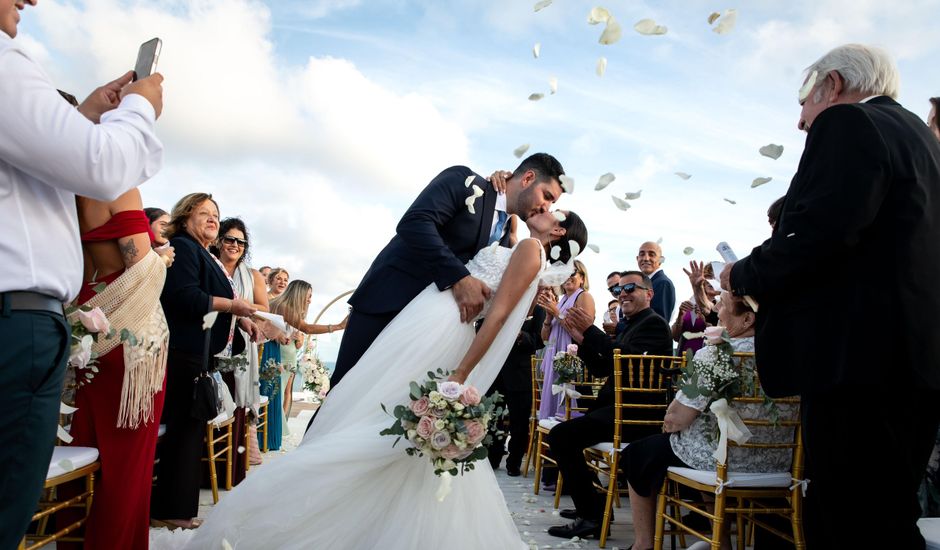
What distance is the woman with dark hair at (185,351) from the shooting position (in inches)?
155

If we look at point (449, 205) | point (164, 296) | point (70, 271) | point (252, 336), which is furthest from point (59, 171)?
point (252, 336)

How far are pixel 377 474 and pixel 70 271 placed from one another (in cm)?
175

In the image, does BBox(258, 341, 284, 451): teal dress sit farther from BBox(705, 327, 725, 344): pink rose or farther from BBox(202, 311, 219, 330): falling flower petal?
BBox(705, 327, 725, 344): pink rose

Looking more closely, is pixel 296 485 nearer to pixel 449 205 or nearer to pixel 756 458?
pixel 449 205

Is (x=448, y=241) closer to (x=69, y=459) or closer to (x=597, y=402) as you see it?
(x=69, y=459)

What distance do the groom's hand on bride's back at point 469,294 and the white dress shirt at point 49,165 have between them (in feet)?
5.35

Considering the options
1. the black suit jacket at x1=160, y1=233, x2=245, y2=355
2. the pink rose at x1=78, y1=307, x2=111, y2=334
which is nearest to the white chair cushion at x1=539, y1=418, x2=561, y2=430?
the black suit jacket at x1=160, y1=233, x2=245, y2=355

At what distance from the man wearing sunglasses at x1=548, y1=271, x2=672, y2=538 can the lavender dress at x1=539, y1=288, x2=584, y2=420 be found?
24.0 inches

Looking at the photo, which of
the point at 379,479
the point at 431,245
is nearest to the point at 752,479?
the point at 379,479

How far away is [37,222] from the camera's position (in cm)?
136

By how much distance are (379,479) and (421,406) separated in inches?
19.9

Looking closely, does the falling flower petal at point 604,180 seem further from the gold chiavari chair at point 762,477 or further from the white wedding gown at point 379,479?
the gold chiavari chair at point 762,477

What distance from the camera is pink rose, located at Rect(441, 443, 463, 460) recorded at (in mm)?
2578

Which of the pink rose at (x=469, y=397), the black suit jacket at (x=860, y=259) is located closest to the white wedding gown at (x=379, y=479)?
the pink rose at (x=469, y=397)
